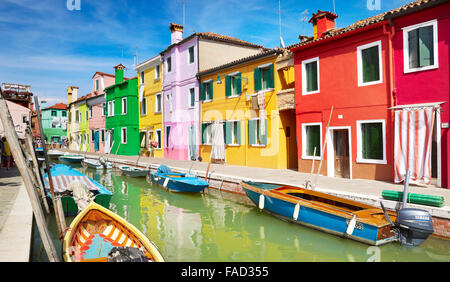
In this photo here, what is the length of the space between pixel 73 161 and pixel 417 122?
26.2m

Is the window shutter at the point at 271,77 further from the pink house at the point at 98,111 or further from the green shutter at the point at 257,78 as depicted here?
the pink house at the point at 98,111

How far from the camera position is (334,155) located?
13914mm

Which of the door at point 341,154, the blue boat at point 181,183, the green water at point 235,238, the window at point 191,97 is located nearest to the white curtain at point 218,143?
the window at point 191,97

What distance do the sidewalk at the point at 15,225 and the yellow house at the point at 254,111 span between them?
25.6ft

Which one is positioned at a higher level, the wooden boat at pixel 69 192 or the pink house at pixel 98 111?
the pink house at pixel 98 111

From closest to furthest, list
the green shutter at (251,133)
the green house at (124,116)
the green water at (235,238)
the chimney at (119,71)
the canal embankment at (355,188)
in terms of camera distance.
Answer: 1. the green water at (235,238)
2. the canal embankment at (355,188)
3. the green shutter at (251,133)
4. the green house at (124,116)
5. the chimney at (119,71)

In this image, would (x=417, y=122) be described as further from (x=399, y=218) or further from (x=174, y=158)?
(x=174, y=158)

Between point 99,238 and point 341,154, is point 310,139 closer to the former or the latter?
point 341,154

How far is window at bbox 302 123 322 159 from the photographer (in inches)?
573

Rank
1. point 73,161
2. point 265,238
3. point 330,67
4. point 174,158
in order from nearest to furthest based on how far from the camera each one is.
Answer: point 265,238 → point 330,67 → point 174,158 → point 73,161

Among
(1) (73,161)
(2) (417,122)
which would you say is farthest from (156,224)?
(1) (73,161)

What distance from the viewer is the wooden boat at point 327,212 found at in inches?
281

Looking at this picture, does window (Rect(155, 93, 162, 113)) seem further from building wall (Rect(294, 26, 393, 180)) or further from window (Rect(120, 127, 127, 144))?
building wall (Rect(294, 26, 393, 180))

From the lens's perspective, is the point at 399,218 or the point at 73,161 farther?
the point at 73,161
